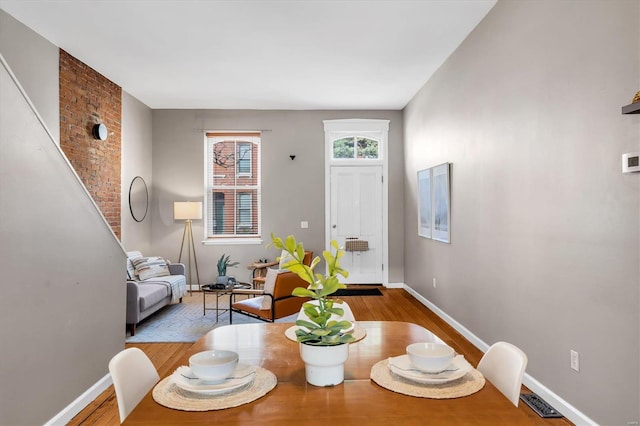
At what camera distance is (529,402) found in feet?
8.97

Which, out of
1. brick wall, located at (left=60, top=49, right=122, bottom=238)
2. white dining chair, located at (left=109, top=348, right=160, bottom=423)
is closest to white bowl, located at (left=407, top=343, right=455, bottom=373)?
white dining chair, located at (left=109, top=348, right=160, bottom=423)

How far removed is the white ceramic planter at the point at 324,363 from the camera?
123cm

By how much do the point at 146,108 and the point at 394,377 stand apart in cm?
651

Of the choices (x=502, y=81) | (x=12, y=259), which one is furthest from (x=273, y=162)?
(x=12, y=259)

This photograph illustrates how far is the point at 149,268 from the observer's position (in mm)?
5500

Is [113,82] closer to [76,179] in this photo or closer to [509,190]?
[76,179]

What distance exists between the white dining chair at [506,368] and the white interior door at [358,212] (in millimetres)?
5474

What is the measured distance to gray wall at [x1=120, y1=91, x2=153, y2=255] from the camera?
5867mm

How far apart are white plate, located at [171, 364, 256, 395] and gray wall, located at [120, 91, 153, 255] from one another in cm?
499

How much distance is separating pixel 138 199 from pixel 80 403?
411 cm

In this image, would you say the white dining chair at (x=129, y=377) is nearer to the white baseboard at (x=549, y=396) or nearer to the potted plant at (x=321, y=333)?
the potted plant at (x=321, y=333)

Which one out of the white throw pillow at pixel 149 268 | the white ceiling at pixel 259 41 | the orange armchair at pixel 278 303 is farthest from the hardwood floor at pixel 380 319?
the white ceiling at pixel 259 41

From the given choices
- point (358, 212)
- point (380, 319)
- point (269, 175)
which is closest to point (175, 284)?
point (269, 175)

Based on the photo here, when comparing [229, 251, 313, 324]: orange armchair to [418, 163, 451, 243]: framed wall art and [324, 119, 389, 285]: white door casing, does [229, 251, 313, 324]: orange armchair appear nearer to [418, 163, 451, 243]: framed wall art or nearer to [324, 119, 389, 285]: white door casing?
[418, 163, 451, 243]: framed wall art
